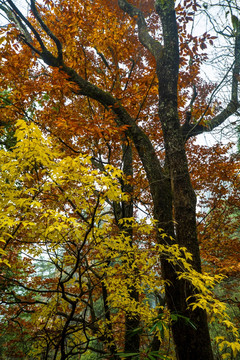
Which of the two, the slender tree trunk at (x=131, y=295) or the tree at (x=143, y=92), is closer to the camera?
the tree at (x=143, y=92)

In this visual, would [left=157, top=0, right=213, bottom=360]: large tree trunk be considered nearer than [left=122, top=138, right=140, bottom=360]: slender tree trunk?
Yes

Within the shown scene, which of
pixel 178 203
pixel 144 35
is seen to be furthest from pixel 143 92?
pixel 178 203

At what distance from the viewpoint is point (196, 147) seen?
9250mm

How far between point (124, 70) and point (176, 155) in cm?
593

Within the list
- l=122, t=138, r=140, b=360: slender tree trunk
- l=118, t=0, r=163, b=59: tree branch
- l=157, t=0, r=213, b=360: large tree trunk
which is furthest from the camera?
l=118, t=0, r=163, b=59: tree branch

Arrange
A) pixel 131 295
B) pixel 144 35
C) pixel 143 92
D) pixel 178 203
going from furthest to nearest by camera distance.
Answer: pixel 143 92 < pixel 144 35 < pixel 131 295 < pixel 178 203

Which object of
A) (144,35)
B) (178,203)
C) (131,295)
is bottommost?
(131,295)

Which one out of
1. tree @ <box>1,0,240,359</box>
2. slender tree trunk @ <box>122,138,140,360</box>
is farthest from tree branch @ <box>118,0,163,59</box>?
slender tree trunk @ <box>122,138,140,360</box>

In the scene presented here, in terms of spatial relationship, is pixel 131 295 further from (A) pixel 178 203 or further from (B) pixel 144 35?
(B) pixel 144 35

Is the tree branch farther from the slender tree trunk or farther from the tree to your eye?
the slender tree trunk

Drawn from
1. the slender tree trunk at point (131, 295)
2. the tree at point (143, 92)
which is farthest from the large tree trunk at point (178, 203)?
the slender tree trunk at point (131, 295)

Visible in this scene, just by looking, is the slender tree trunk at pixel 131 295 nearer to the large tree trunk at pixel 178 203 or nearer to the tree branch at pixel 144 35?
the large tree trunk at pixel 178 203

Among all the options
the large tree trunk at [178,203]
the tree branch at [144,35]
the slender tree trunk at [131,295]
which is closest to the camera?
the large tree trunk at [178,203]

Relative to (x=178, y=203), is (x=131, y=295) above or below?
below
